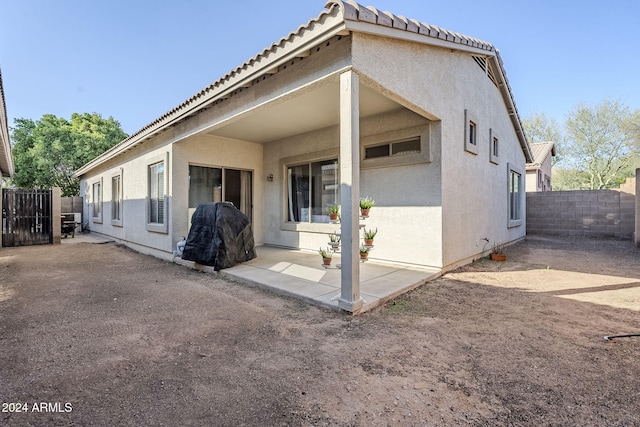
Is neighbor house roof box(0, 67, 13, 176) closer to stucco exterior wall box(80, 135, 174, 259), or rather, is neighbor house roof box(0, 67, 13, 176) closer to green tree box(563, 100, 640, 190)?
stucco exterior wall box(80, 135, 174, 259)

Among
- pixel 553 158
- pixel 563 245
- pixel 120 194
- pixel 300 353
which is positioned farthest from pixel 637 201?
pixel 553 158

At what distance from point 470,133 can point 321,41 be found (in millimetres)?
4876

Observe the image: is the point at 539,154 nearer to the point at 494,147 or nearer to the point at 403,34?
the point at 494,147

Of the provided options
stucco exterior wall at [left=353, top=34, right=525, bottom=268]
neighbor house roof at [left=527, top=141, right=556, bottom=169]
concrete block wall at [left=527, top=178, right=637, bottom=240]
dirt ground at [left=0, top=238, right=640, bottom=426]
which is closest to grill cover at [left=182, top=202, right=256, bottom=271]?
dirt ground at [left=0, top=238, right=640, bottom=426]

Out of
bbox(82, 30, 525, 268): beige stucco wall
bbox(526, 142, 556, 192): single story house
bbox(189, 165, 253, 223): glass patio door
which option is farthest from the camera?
bbox(526, 142, 556, 192): single story house

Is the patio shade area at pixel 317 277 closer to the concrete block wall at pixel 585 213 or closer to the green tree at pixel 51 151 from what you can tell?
the concrete block wall at pixel 585 213

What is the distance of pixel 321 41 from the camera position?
135 inches

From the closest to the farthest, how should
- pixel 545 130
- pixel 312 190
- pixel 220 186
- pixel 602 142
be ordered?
pixel 312 190 → pixel 220 186 → pixel 602 142 → pixel 545 130

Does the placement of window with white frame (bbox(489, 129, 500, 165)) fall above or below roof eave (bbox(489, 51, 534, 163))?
below

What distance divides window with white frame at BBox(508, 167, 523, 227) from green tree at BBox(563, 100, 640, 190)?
16107 millimetres

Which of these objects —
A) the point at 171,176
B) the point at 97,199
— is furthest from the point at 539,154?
the point at 97,199

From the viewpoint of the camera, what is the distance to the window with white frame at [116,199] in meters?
10.1

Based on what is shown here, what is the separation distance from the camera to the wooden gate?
10156 mm

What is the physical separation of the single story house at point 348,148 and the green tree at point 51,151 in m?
11.2
